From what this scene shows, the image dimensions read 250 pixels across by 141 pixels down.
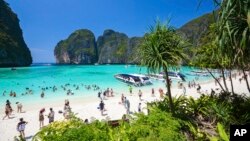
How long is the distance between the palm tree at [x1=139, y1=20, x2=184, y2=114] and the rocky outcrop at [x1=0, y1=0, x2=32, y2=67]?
147m

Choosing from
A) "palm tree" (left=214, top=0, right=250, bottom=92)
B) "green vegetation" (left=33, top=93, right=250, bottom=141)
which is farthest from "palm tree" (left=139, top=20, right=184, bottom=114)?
"palm tree" (left=214, top=0, right=250, bottom=92)

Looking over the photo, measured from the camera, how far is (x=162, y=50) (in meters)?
11.7

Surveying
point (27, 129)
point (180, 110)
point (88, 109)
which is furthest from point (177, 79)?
point (180, 110)

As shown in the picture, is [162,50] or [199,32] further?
[199,32]

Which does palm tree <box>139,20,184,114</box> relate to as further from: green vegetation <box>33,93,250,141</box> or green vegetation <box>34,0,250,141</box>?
green vegetation <box>33,93,250,141</box>

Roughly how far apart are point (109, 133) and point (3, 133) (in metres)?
15.2

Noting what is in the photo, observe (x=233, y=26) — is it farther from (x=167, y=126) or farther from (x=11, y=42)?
(x=11, y=42)

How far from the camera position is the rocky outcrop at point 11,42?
151 m

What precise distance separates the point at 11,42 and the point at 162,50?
159399mm

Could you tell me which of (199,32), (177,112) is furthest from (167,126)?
(199,32)

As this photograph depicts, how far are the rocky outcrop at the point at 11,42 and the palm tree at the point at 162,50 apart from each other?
14659 cm

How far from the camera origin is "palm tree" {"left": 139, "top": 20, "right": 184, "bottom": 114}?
1155 centimetres

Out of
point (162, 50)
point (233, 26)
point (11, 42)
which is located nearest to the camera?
point (233, 26)

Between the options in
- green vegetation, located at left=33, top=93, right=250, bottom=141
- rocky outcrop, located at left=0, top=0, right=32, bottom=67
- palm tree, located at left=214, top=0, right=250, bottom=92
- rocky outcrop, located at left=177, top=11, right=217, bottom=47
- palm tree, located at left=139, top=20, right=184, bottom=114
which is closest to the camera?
green vegetation, located at left=33, top=93, right=250, bottom=141
